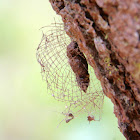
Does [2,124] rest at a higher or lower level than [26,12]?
lower

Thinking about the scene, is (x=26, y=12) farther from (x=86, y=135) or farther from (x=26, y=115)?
(x=86, y=135)

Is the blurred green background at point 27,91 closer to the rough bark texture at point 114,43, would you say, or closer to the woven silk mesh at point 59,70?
the woven silk mesh at point 59,70

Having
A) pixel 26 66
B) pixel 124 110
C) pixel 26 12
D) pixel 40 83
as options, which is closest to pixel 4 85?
pixel 26 66

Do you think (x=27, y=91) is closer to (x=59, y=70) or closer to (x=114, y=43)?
(x=59, y=70)

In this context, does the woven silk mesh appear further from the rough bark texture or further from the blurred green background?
the blurred green background

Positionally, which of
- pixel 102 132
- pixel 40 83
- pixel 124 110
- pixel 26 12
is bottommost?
pixel 124 110

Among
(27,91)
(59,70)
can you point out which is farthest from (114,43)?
(27,91)
